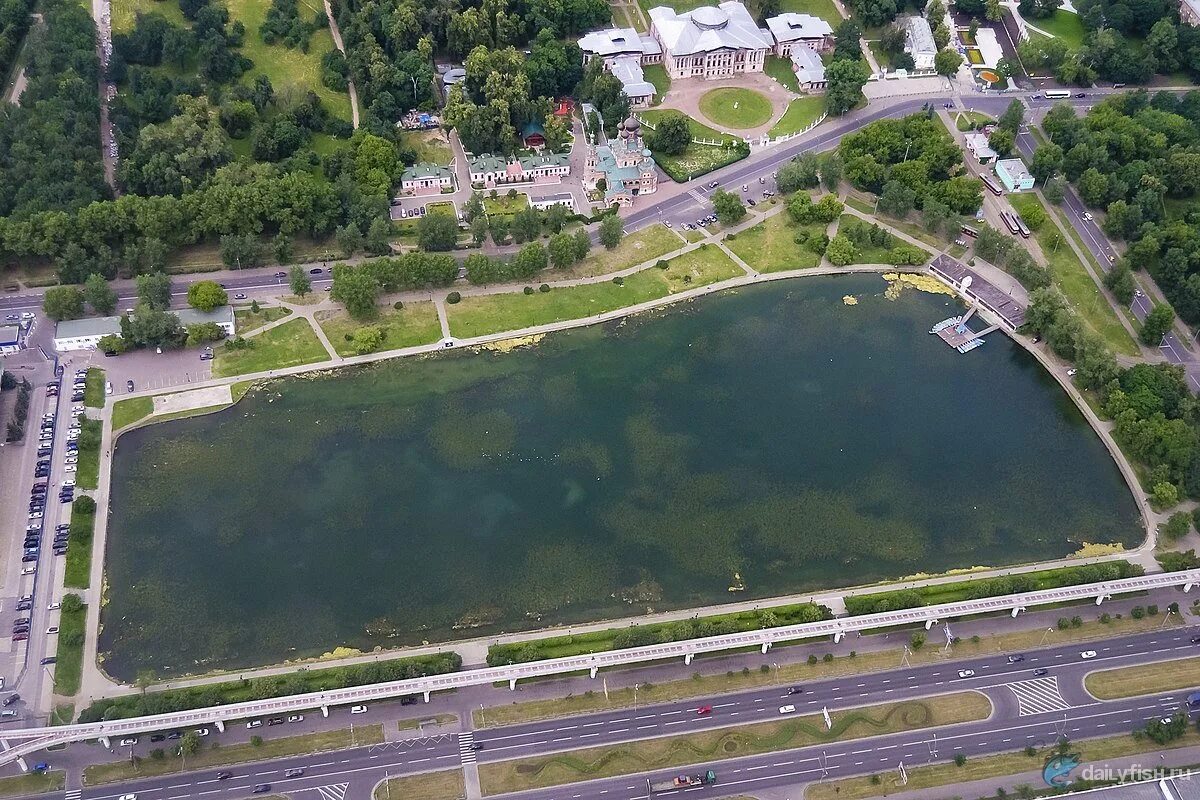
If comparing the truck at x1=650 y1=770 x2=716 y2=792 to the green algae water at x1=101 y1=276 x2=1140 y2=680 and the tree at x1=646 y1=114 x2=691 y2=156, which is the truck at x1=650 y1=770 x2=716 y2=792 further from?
the tree at x1=646 y1=114 x2=691 y2=156

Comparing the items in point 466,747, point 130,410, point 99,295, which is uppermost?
point 99,295

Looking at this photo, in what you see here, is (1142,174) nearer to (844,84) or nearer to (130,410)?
(844,84)

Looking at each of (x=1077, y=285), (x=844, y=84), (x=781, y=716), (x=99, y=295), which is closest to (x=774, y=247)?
(x=844, y=84)

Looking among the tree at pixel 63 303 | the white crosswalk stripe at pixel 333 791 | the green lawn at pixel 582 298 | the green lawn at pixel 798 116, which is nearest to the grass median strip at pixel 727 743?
the white crosswalk stripe at pixel 333 791

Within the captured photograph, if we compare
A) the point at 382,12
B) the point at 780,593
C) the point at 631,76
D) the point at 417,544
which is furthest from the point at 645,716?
the point at 382,12

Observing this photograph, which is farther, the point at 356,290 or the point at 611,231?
the point at 611,231

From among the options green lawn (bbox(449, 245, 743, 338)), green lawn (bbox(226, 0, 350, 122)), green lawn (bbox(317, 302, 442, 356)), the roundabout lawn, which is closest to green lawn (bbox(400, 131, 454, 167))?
green lawn (bbox(226, 0, 350, 122))
